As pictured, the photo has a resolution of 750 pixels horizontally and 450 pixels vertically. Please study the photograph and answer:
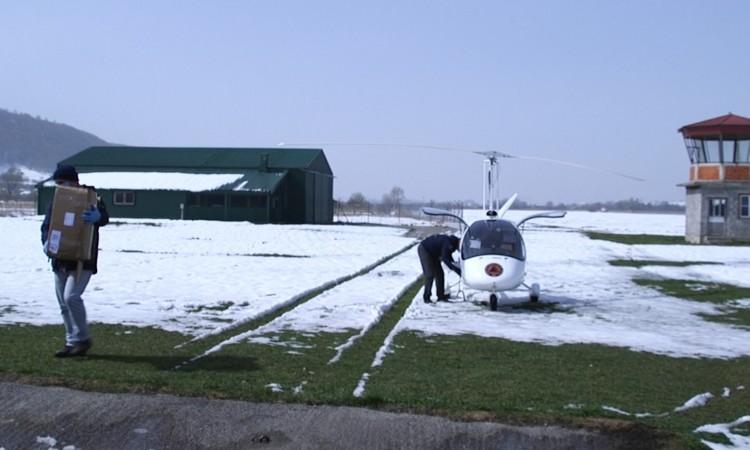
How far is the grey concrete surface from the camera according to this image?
6.16 metres

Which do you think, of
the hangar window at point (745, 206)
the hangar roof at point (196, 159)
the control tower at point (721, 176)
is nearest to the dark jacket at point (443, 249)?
the control tower at point (721, 176)

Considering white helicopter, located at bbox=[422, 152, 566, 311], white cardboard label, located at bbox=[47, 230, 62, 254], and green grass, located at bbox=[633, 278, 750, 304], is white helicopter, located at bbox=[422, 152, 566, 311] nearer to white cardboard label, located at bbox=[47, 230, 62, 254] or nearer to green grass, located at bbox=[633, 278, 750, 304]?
green grass, located at bbox=[633, 278, 750, 304]

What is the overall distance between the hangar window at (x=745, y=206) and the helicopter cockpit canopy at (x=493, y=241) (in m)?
31.3

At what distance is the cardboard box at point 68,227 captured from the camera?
8.81 meters

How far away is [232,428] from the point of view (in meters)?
6.41

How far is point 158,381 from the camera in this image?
7680mm

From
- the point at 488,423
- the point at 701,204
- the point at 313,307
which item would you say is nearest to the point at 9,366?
the point at 488,423

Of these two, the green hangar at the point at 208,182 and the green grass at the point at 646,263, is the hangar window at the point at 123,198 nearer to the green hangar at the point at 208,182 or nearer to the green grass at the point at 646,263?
the green hangar at the point at 208,182

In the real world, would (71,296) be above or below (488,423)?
above

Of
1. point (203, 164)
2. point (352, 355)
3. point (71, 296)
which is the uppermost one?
point (203, 164)

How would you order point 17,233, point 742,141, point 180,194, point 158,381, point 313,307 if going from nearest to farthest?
point 158,381, point 313,307, point 17,233, point 742,141, point 180,194

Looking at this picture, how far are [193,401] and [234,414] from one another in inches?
19.6

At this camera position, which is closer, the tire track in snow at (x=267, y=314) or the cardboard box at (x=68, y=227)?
the cardboard box at (x=68, y=227)

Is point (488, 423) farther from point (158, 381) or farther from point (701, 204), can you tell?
point (701, 204)
